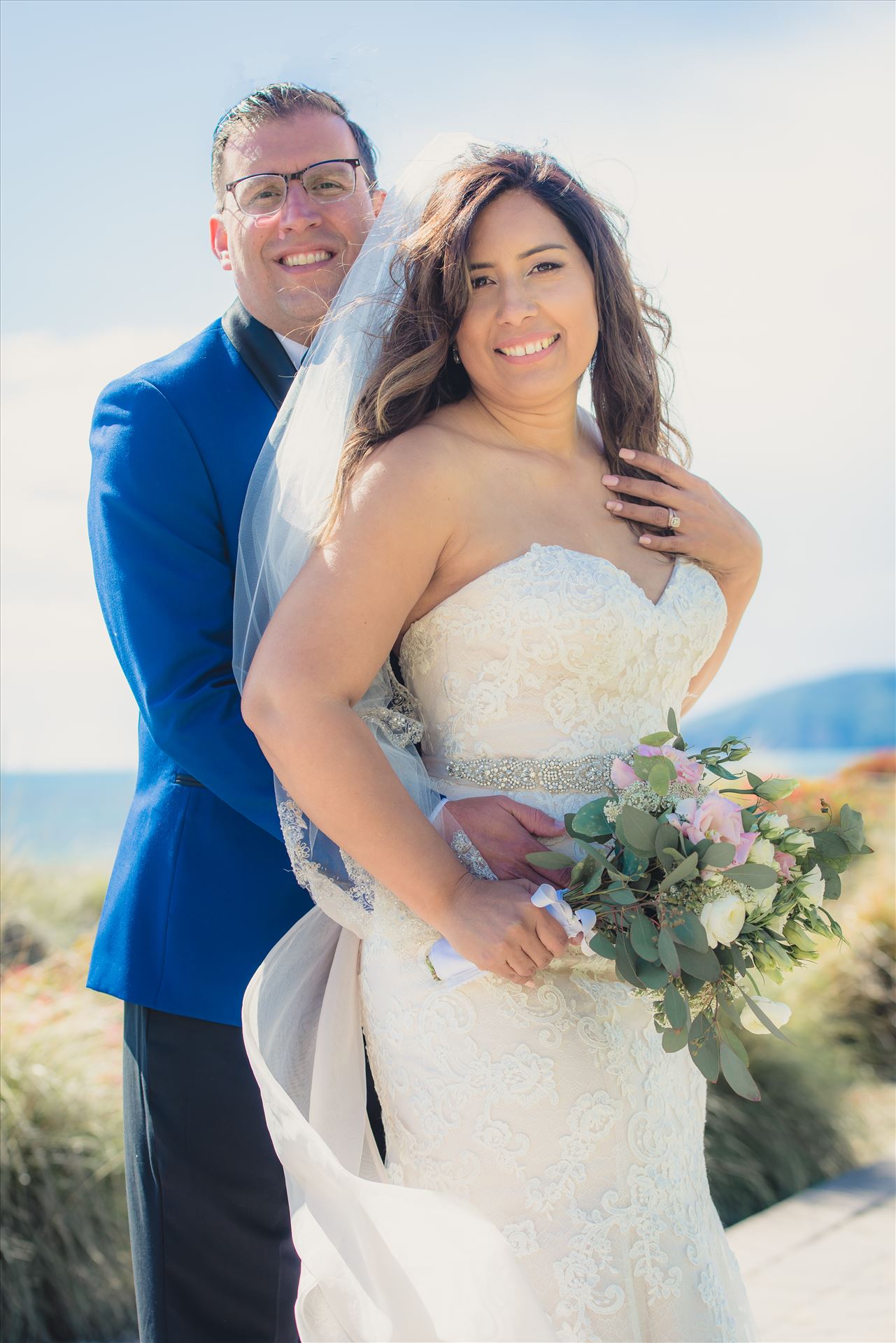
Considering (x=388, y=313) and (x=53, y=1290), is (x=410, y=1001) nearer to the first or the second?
(x=388, y=313)

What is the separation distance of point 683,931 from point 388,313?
127 cm

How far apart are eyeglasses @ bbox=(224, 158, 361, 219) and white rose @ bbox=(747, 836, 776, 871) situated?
166 centimetres

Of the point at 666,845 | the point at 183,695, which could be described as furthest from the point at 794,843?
the point at 183,695

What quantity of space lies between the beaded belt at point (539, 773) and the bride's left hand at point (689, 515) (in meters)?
0.49

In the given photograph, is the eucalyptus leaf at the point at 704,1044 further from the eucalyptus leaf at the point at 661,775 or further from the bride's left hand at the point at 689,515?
the bride's left hand at the point at 689,515

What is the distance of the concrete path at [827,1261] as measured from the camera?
4273 millimetres

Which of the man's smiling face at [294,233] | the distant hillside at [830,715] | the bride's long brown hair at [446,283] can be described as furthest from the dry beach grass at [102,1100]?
the distant hillside at [830,715]

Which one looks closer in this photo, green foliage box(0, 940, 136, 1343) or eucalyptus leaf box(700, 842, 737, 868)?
eucalyptus leaf box(700, 842, 737, 868)

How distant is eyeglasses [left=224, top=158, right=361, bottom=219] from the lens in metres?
2.66

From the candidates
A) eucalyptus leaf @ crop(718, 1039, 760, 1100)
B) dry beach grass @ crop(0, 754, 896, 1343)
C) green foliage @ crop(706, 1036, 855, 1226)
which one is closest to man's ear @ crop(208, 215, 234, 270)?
dry beach grass @ crop(0, 754, 896, 1343)

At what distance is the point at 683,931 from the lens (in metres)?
1.81

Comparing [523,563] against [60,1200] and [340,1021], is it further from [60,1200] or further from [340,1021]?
[60,1200]

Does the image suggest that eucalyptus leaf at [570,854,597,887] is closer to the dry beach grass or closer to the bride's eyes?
the dry beach grass

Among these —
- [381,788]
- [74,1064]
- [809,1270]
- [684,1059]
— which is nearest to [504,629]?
[381,788]
